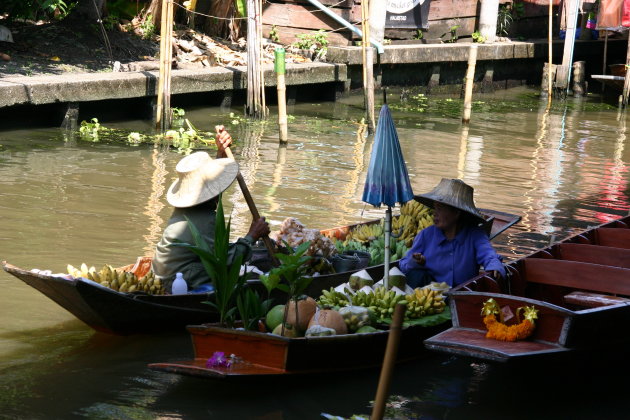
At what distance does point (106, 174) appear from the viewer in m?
10.6

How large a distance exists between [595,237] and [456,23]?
1394 cm

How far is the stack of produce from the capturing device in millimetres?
6696

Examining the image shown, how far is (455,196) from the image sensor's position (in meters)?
6.32

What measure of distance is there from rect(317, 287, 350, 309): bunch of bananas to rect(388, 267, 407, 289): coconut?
0.42 meters

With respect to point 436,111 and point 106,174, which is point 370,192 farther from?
point 436,111

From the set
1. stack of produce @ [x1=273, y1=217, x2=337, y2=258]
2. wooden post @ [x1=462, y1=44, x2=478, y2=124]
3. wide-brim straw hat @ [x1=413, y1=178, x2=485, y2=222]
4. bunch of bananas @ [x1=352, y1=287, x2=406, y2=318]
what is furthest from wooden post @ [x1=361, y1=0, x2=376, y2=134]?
bunch of bananas @ [x1=352, y1=287, x2=406, y2=318]

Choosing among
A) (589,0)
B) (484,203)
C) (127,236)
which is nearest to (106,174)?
(127,236)

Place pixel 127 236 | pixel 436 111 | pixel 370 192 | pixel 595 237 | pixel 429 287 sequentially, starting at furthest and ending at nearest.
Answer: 1. pixel 436 111
2. pixel 127 236
3. pixel 595 237
4. pixel 429 287
5. pixel 370 192

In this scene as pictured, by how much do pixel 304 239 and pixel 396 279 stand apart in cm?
85

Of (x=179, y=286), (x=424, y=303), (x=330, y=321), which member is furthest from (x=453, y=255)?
(x=179, y=286)

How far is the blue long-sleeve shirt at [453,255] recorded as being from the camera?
6367 millimetres

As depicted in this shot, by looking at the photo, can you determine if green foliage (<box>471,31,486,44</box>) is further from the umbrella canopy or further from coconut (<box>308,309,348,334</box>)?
coconut (<box>308,309,348,334</box>)

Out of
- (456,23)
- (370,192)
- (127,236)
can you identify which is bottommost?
(127,236)

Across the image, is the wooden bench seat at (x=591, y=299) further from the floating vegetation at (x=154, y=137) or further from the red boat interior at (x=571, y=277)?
the floating vegetation at (x=154, y=137)
